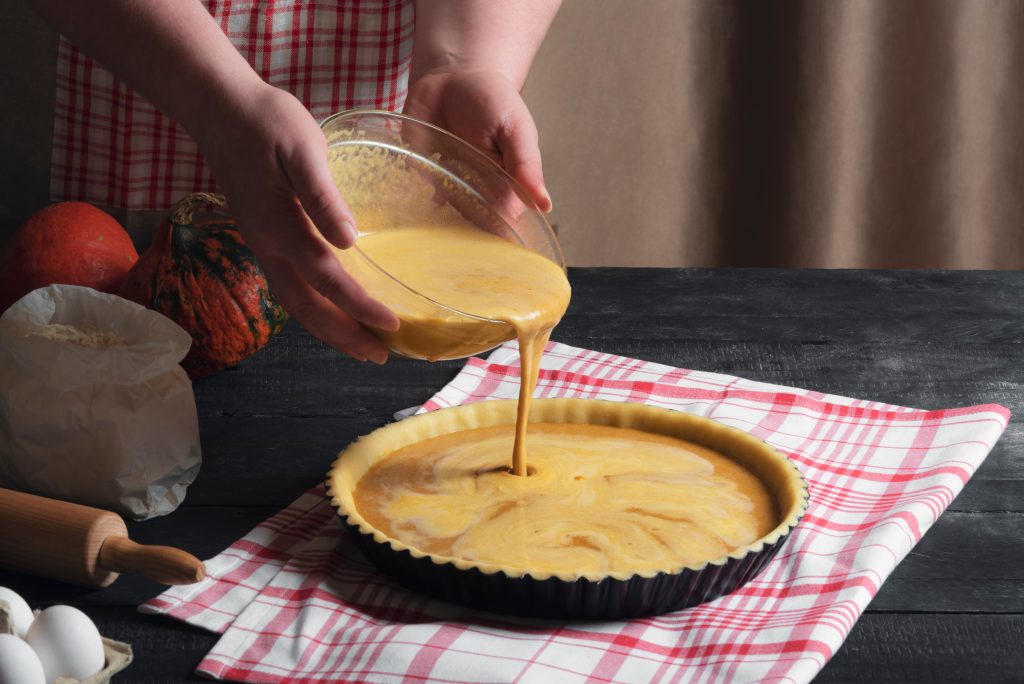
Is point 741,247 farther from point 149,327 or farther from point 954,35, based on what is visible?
point 149,327

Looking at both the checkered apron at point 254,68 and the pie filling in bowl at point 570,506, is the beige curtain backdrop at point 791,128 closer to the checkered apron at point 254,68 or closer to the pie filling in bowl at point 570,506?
the checkered apron at point 254,68

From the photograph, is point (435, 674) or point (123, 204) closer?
point (435, 674)

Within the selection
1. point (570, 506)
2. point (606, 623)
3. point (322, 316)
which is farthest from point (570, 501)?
point (322, 316)

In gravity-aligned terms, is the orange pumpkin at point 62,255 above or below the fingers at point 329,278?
below

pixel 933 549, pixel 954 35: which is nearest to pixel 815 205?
pixel 954 35

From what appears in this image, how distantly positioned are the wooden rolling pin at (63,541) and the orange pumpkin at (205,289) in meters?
0.46

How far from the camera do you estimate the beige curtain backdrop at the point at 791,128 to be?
108 inches

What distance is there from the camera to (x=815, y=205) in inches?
111

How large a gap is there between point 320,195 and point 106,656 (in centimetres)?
40

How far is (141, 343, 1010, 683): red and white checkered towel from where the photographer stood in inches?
35.5

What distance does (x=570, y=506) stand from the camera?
43.4 inches

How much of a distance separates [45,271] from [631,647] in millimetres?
954

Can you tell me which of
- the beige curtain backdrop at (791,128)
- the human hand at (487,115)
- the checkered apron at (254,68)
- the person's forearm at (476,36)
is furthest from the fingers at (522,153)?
the beige curtain backdrop at (791,128)

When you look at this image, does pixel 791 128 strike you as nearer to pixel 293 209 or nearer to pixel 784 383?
pixel 784 383
